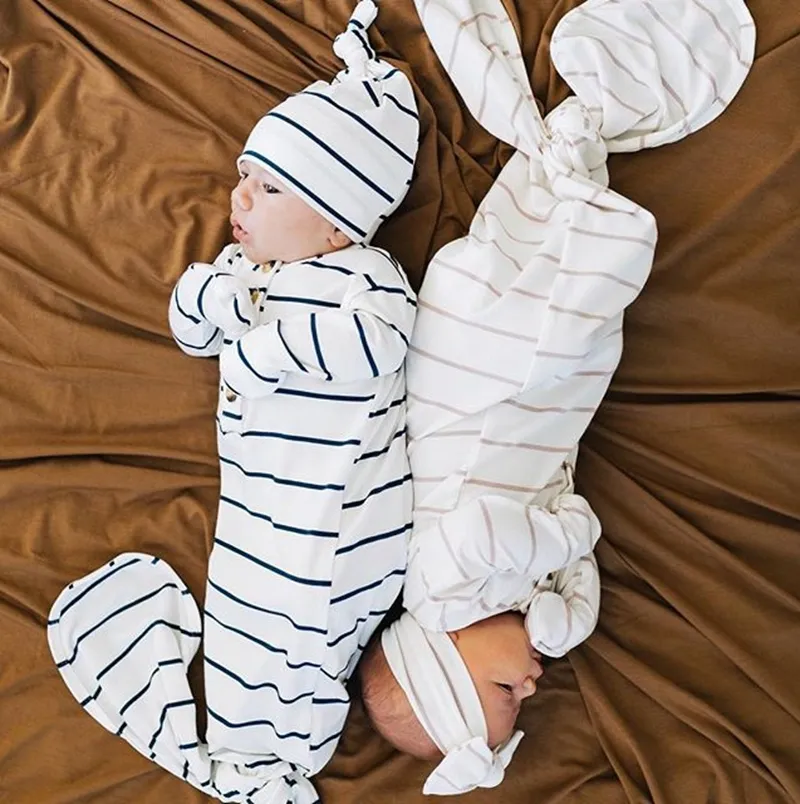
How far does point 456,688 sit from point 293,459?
31 centimetres

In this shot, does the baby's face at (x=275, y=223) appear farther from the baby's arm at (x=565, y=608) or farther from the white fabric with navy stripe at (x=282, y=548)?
the baby's arm at (x=565, y=608)

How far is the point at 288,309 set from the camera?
1139 mm

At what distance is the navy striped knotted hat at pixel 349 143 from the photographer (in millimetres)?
1098

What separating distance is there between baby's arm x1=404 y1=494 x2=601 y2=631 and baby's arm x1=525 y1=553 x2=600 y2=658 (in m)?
0.03

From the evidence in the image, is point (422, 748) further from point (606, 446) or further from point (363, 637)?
point (606, 446)

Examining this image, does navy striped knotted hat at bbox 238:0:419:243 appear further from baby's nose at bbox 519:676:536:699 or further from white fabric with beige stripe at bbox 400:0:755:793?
baby's nose at bbox 519:676:536:699

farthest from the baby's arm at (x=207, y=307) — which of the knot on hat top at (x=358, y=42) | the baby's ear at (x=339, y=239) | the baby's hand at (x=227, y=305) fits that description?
the knot on hat top at (x=358, y=42)

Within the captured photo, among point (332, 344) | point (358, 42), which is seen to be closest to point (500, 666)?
point (332, 344)

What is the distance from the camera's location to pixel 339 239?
115 cm

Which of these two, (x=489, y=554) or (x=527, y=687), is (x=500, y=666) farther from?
(x=489, y=554)

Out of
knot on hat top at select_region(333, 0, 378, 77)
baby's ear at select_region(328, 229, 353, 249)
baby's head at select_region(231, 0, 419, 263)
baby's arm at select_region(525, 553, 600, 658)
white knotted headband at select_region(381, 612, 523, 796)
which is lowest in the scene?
white knotted headband at select_region(381, 612, 523, 796)

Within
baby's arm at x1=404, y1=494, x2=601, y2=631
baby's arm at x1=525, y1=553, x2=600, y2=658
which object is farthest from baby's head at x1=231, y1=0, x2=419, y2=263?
baby's arm at x1=525, y1=553, x2=600, y2=658

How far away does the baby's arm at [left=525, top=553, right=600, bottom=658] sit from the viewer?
1.12 metres

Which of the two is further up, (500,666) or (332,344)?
(332,344)
